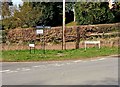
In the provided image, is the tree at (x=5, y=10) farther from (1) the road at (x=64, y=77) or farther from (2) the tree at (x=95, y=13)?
(1) the road at (x=64, y=77)

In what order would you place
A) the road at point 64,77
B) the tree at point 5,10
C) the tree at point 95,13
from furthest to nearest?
the tree at point 5,10 → the tree at point 95,13 → the road at point 64,77

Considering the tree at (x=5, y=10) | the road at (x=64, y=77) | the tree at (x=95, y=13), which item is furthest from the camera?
the tree at (x=5, y=10)

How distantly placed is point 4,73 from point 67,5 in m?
29.3

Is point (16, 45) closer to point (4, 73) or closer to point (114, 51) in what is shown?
point (114, 51)

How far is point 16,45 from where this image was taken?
34.9 m

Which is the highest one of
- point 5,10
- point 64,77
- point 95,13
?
point 5,10

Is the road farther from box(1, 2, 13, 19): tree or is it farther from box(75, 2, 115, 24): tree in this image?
box(1, 2, 13, 19): tree

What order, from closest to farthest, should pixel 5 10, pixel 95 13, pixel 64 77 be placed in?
pixel 64 77, pixel 95 13, pixel 5 10

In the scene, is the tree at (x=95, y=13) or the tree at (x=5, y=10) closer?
the tree at (x=95, y=13)

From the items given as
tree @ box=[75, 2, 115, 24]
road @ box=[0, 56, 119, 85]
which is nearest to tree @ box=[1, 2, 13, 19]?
tree @ box=[75, 2, 115, 24]

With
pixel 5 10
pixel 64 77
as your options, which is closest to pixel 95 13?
pixel 5 10

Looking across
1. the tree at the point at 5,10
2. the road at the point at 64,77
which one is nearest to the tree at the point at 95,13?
the tree at the point at 5,10

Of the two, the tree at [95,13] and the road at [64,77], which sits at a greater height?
the tree at [95,13]

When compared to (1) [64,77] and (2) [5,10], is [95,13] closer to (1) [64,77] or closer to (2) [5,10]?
(2) [5,10]
